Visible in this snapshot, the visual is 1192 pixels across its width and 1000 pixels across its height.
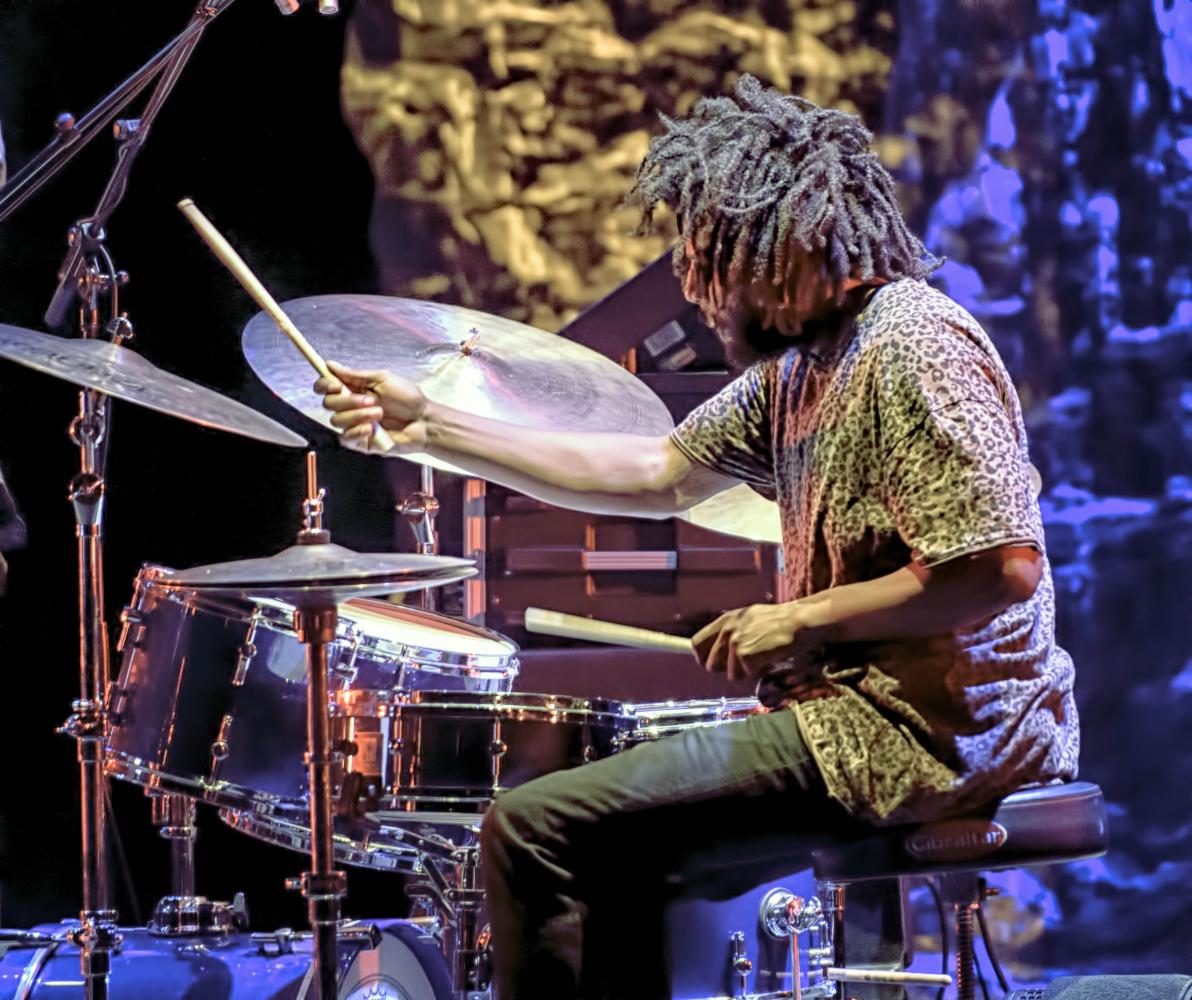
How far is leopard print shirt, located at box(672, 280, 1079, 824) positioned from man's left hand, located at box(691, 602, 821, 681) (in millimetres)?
98

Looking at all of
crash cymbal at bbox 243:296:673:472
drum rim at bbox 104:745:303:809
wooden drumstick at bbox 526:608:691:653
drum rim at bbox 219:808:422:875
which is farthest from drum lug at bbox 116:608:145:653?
wooden drumstick at bbox 526:608:691:653

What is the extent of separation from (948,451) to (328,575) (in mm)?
1073

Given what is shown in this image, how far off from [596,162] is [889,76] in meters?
0.88

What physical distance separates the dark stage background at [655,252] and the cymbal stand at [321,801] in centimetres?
Answer: 167

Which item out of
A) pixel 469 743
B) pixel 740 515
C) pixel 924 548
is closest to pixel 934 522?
pixel 924 548

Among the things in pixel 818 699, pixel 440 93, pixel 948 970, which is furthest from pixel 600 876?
pixel 440 93

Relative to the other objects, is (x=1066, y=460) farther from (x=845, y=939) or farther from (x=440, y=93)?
(x=440, y=93)

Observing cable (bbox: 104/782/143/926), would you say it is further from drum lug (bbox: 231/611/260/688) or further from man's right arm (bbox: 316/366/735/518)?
man's right arm (bbox: 316/366/735/518)

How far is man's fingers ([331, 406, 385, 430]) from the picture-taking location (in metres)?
2.18

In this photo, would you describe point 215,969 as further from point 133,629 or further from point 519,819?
point 519,819

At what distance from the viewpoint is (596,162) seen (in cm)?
448

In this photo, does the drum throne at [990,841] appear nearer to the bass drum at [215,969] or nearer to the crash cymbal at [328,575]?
the crash cymbal at [328,575]

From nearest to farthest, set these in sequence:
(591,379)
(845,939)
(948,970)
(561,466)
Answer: (561,466), (591,379), (845,939), (948,970)

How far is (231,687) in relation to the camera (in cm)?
309
